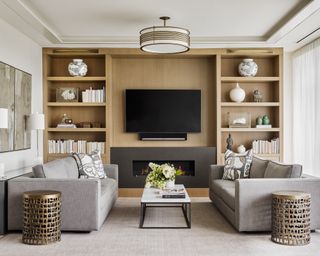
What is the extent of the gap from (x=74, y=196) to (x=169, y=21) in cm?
298

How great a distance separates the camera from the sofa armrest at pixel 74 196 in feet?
15.9

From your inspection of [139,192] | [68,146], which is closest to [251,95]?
[139,192]

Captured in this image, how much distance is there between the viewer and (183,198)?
17.2ft

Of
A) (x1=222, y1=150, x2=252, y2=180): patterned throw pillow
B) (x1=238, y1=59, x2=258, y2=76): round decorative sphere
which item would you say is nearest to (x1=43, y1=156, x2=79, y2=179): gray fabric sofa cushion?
(x1=222, y1=150, x2=252, y2=180): patterned throw pillow

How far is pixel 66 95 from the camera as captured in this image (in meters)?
7.95

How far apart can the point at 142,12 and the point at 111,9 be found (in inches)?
16.6

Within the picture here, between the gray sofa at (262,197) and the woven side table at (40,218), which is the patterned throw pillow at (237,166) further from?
the woven side table at (40,218)

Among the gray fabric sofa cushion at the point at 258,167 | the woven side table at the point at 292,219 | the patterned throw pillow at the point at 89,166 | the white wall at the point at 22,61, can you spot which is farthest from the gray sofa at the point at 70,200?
the gray fabric sofa cushion at the point at 258,167

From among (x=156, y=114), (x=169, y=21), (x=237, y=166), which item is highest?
(x=169, y=21)

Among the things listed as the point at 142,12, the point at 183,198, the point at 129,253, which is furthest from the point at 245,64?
the point at 129,253

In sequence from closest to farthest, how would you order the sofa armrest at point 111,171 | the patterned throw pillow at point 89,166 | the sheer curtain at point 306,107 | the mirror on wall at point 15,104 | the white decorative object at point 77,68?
the mirror on wall at point 15,104, the patterned throw pillow at point 89,166, the sofa armrest at point 111,171, the sheer curtain at point 306,107, the white decorative object at point 77,68

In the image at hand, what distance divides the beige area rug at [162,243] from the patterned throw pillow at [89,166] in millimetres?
925

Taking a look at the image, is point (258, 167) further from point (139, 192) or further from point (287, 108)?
point (139, 192)

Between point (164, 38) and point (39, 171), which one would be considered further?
point (164, 38)
